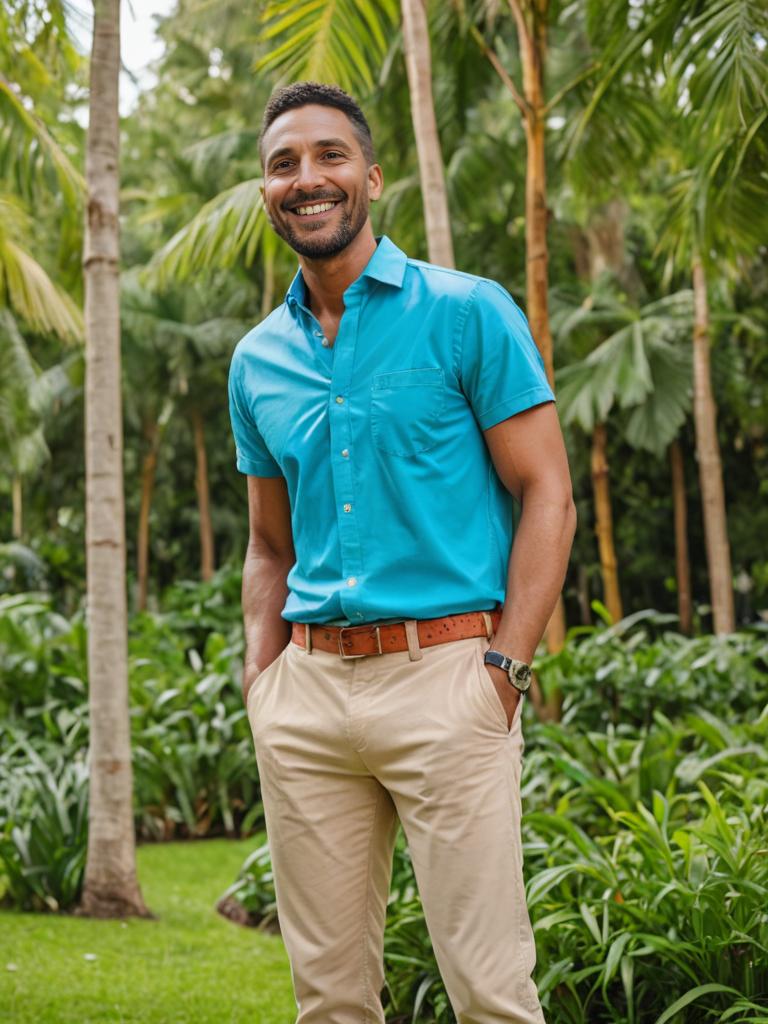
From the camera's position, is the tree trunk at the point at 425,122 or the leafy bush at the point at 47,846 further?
the tree trunk at the point at 425,122

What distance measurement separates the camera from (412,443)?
2316 millimetres

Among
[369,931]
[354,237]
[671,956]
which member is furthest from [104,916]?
[354,237]

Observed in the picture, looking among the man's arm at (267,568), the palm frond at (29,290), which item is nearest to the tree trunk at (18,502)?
the palm frond at (29,290)

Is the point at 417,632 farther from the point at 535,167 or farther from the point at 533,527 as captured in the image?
the point at 535,167

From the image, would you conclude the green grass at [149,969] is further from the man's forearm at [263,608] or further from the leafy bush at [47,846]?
the man's forearm at [263,608]

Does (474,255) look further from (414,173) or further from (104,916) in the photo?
(104,916)

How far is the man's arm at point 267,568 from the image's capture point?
8.79ft

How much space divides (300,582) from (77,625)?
6.93 meters

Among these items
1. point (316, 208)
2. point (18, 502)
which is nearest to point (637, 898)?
point (316, 208)

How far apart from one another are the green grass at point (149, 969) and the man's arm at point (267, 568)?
2.00 metres

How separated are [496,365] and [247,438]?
668 millimetres

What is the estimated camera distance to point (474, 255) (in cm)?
1385

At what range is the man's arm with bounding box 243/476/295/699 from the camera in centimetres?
268

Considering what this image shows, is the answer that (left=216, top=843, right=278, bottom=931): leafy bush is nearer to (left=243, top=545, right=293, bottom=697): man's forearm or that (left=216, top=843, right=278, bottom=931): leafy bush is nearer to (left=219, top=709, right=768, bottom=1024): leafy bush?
(left=219, top=709, right=768, bottom=1024): leafy bush
